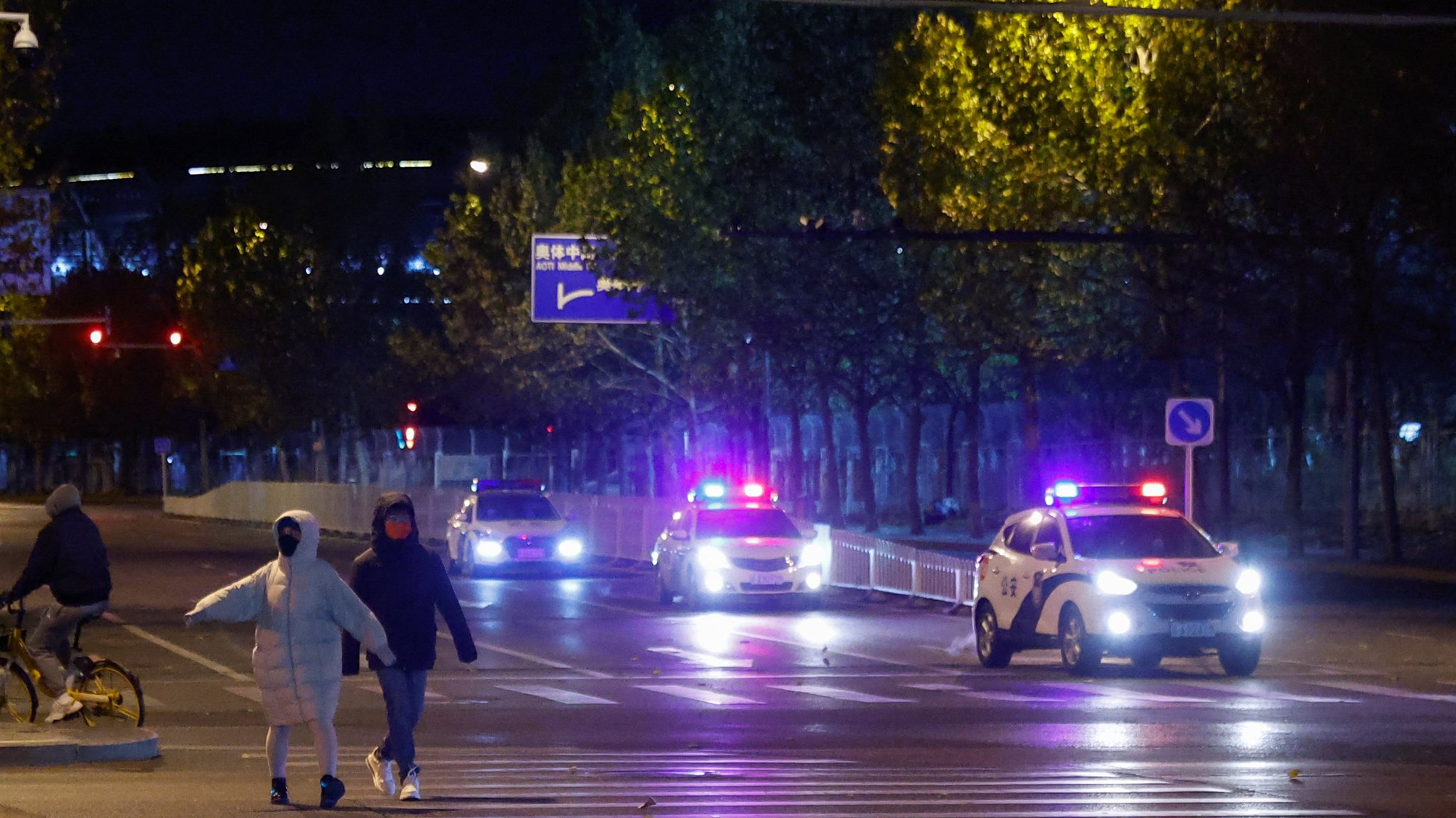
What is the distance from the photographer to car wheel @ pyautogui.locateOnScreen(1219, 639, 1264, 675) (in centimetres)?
1934

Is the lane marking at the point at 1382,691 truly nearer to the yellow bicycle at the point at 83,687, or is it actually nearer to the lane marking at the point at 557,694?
the lane marking at the point at 557,694

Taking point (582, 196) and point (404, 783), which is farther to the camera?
point (582, 196)

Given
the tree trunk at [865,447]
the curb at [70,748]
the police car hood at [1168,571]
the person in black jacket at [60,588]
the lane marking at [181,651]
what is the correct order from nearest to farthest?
the curb at [70,748] < the person in black jacket at [60,588] < the police car hood at [1168,571] < the lane marking at [181,651] < the tree trunk at [865,447]

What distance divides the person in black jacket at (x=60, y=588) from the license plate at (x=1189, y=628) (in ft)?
30.6

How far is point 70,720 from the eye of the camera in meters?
15.1

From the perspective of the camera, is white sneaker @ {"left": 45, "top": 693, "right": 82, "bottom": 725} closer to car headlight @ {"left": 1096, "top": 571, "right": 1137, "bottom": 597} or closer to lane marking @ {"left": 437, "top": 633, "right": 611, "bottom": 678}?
lane marking @ {"left": 437, "top": 633, "right": 611, "bottom": 678}

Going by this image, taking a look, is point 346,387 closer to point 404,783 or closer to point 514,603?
point 514,603

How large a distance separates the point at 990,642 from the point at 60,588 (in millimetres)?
9467

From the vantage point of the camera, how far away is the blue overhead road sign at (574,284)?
148 feet

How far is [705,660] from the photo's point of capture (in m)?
21.7

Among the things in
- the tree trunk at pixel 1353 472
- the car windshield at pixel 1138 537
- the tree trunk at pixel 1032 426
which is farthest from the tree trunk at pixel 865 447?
the car windshield at pixel 1138 537

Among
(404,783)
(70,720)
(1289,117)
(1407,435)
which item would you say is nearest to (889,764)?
(404,783)

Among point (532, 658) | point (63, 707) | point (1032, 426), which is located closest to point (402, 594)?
point (63, 707)

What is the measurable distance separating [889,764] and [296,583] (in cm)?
396
